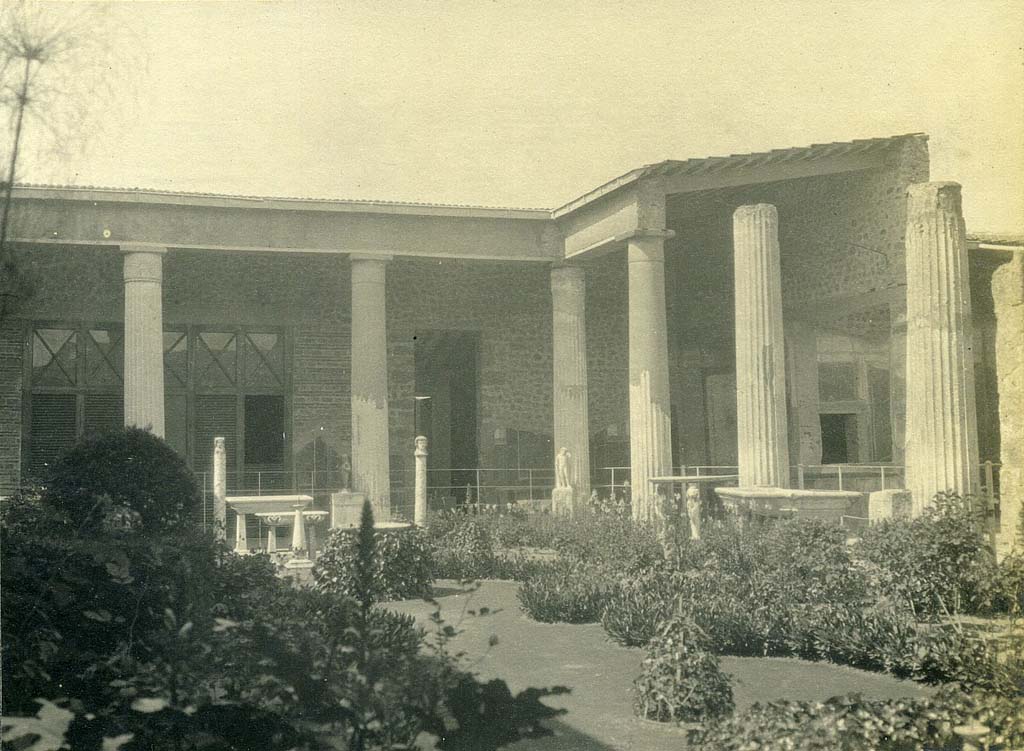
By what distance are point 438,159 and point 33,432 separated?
31.5 ft

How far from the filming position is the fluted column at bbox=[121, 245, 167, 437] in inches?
540

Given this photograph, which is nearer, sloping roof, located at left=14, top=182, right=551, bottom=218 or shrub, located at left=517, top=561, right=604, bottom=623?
shrub, located at left=517, top=561, right=604, bottom=623

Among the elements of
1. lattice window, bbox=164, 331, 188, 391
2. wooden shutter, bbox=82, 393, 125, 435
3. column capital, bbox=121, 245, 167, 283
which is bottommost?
wooden shutter, bbox=82, 393, 125, 435

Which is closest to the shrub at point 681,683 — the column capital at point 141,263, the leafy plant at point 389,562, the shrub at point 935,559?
the shrub at point 935,559

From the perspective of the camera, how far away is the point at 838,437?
814 inches

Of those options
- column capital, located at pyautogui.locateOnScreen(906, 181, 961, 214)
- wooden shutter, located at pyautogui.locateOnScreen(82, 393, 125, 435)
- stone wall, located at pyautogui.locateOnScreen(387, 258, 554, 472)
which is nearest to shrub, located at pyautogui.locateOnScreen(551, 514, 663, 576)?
column capital, located at pyautogui.locateOnScreen(906, 181, 961, 214)

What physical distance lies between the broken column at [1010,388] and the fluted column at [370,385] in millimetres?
8288

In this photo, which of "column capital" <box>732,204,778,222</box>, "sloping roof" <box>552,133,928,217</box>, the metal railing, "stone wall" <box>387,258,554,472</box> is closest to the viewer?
"sloping roof" <box>552,133,928,217</box>

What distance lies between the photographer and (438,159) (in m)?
12.0

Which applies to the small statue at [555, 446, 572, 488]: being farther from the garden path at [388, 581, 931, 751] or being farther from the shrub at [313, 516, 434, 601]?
the garden path at [388, 581, 931, 751]

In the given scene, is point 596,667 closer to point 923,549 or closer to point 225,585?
point 225,585

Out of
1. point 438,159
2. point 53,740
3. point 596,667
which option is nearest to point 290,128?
point 438,159

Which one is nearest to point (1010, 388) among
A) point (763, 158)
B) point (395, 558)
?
point (763, 158)

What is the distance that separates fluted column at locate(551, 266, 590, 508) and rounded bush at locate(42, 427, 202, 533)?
7813 millimetres
